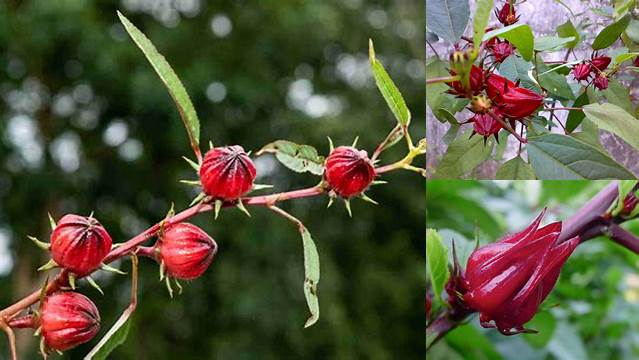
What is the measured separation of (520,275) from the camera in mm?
456

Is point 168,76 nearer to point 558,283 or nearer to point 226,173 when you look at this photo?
point 226,173

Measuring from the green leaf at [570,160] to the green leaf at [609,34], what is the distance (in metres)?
0.11

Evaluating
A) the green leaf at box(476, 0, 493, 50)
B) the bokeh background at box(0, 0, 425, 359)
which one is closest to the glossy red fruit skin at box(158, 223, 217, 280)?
the green leaf at box(476, 0, 493, 50)

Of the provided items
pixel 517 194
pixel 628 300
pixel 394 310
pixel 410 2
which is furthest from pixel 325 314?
pixel 517 194

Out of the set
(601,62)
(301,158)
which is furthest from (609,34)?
(301,158)

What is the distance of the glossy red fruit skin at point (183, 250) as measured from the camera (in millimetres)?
381

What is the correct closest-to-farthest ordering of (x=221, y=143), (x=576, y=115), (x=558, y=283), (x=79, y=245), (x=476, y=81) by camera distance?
1. (x=79, y=245)
2. (x=476, y=81)
3. (x=576, y=115)
4. (x=558, y=283)
5. (x=221, y=143)

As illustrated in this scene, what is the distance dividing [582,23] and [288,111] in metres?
3.03

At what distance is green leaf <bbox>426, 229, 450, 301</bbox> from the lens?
0.53 m

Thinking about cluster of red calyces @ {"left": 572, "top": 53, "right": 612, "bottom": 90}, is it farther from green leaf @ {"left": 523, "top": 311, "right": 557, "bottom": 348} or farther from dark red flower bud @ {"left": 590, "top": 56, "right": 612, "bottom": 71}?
green leaf @ {"left": 523, "top": 311, "right": 557, "bottom": 348}

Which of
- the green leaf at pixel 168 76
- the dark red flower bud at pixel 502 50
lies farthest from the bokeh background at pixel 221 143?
the green leaf at pixel 168 76

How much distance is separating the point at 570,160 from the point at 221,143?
10.4 feet

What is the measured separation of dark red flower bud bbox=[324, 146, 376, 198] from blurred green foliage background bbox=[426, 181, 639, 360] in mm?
149

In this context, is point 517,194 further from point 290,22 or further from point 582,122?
point 290,22
